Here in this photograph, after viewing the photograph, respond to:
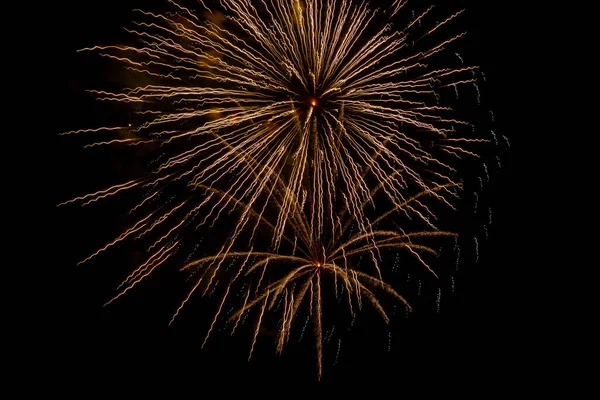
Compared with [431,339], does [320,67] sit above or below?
above

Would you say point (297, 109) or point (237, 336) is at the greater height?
point (297, 109)

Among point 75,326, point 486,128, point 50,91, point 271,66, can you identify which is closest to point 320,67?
point 271,66

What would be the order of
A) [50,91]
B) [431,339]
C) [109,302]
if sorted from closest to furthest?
[50,91] → [109,302] → [431,339]

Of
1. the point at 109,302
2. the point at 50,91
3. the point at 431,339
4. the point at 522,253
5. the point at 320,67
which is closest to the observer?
the point at 320,67

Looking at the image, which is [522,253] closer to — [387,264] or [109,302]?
[387,264]

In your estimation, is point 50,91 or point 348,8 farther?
point 50,91

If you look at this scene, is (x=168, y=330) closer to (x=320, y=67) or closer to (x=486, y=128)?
(x=320, y=67)

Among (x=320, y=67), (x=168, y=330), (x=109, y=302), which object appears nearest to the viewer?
(x=320, y=67)

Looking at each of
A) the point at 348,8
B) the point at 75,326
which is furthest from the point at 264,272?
the point at 348,8

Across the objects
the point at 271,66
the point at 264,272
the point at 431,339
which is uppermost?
the point at 271,66
